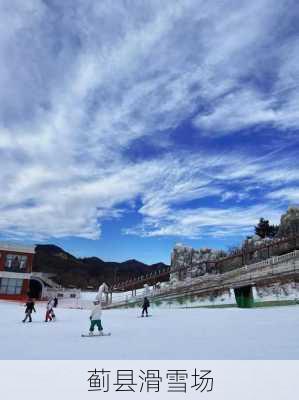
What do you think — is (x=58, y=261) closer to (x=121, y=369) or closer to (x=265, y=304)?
(x=265, y=304)

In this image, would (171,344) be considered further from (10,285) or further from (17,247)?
(17,247)

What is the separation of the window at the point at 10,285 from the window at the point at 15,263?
1320 mm

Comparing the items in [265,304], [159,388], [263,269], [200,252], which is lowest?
[159,388]

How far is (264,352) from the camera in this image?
884 centimetres

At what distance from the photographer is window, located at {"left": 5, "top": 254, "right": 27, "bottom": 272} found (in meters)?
44.8

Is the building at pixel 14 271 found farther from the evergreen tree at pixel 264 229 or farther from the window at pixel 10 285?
the evergreen tree at pixel 264 229

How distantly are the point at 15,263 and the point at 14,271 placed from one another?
98 centimetres

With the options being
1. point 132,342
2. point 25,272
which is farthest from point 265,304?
point 25,272

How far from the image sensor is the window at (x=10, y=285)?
44.2 meters

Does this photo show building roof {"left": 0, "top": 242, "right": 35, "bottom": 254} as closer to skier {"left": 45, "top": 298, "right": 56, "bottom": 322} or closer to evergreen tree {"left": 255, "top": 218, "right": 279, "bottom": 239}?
skier {"left": 45, "top": 298, "right": 56, "bottom": 322}

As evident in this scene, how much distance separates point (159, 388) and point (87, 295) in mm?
49301


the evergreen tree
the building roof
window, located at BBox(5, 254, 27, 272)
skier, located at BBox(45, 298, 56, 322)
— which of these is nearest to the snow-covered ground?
skier, located at BBox(45, 298, 56, 322)

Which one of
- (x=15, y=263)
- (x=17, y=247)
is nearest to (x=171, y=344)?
(x=15, y=263)

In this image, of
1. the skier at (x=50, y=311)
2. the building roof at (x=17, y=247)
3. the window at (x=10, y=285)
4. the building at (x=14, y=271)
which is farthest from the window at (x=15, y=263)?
the skier at (x=50, y=311)
